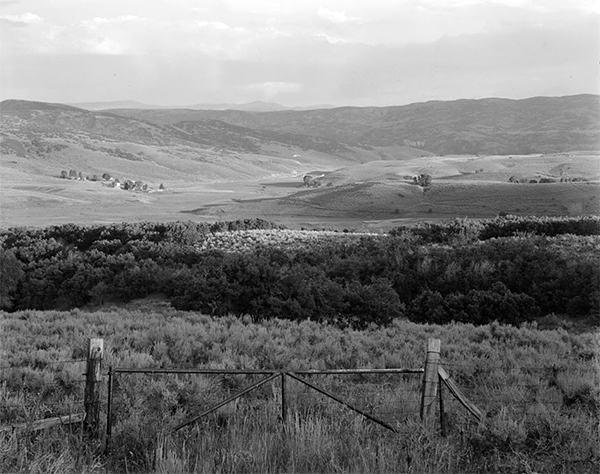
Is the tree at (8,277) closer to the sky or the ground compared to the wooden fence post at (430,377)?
closer to the ground

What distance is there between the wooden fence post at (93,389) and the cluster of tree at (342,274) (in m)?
10.3

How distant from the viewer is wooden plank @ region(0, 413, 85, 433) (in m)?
6.68

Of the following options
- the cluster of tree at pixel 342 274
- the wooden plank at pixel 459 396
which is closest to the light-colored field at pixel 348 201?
the cluster of tree at pixel 342 274

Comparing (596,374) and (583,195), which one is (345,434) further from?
(583,195)

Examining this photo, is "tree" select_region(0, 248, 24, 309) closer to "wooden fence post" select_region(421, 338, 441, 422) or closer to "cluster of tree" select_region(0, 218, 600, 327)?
"cluster of tree" select_region(0, 218, 600, 327)

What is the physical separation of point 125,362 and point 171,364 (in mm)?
770

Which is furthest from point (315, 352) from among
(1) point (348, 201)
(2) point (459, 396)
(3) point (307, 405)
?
(1) point (348, 201)

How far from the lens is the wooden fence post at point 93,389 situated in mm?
7344

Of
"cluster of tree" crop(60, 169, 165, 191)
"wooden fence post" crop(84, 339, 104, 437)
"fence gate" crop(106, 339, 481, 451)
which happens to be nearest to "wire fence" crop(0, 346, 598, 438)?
Answer: "fence gate" crop(106, 339, 481, 451)

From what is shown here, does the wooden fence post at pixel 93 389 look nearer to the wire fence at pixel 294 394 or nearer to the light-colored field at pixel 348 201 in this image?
the wire fence at pixel 294 394

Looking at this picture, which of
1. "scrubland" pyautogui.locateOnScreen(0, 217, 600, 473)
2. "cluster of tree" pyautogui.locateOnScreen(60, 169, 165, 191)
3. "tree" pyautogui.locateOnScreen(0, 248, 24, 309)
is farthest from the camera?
"cluster of tree" pyautogui.locateOnScreen(60, 169, 165, 191)

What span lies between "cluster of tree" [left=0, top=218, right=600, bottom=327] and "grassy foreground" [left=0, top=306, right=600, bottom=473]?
449 cm

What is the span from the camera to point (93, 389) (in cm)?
740

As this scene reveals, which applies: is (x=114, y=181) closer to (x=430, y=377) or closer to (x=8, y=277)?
(x=8, y=277)
